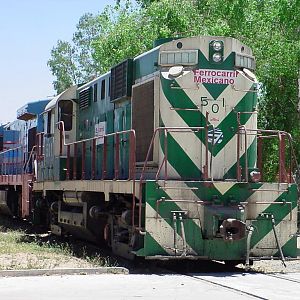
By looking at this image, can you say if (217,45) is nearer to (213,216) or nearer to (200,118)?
(200,118)

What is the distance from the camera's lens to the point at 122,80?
39.5ft

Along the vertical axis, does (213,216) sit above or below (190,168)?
below

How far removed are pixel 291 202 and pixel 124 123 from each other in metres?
3.53

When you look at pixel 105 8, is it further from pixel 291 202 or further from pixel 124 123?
pixel 291 202

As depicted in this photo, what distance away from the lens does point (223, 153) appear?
10.7 metres

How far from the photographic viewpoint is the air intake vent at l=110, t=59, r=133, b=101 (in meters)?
11.8

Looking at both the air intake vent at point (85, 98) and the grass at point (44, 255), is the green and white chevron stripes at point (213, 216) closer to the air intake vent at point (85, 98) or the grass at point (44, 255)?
the grass at point (44, 255)

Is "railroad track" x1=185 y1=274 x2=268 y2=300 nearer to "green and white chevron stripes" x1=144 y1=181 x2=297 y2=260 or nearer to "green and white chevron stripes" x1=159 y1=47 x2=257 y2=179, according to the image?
"green and white chevron stripes" x1=144 y1=181 x2=297 y2=260

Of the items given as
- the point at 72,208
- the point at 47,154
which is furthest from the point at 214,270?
the point at 47,154

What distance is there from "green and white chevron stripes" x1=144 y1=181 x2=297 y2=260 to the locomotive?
0.01 m

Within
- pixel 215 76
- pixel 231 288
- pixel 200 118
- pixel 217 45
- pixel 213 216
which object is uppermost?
pixel 217 45

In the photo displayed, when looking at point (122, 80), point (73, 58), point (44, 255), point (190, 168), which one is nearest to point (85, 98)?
point (122, 80)

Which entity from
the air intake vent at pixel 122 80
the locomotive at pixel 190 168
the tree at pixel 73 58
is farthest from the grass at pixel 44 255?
the tree at pixel 73 58

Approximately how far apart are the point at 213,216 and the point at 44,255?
3.53 m
